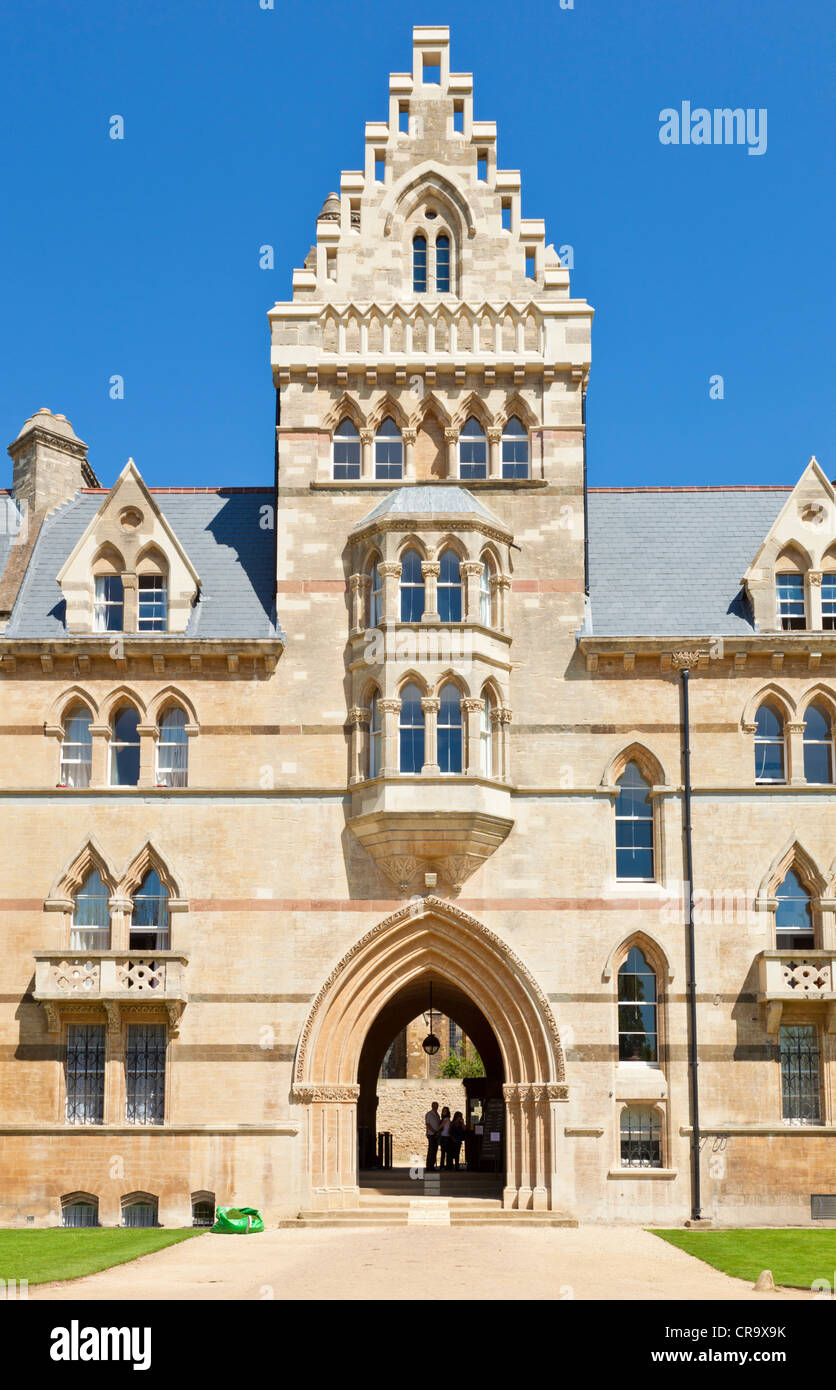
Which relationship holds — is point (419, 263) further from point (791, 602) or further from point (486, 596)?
point (791, 602)

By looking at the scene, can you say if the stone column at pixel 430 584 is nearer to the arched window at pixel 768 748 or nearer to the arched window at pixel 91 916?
the arched window at pixel 768 748

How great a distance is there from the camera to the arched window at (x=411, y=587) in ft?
117

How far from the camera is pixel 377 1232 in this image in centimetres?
3195

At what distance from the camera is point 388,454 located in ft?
124

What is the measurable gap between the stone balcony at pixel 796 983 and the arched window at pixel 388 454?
12.9m

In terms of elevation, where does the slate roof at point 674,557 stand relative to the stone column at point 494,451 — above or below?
below

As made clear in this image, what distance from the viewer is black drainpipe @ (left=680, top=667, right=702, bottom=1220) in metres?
33.7

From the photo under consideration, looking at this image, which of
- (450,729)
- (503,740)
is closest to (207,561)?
(450,729)

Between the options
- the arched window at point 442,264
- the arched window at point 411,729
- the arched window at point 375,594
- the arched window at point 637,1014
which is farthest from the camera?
the arched window at point 442,264

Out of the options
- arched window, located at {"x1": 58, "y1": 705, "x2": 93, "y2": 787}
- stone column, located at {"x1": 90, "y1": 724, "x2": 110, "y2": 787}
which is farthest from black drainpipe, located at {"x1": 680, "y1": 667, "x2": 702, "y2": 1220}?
arched window, located at {"x1": 58, "y1": 705, "x2": 93, "y2": 787}

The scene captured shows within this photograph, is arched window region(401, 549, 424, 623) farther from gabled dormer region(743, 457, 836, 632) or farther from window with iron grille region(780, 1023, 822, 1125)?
window with iron grille region(780, 1023, 822, 1125)

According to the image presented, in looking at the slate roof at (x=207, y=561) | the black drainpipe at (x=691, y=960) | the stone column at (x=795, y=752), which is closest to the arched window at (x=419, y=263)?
the slate roof at (x=207, y=561)

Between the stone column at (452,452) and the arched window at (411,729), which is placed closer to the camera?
the arched window at (411,729)
